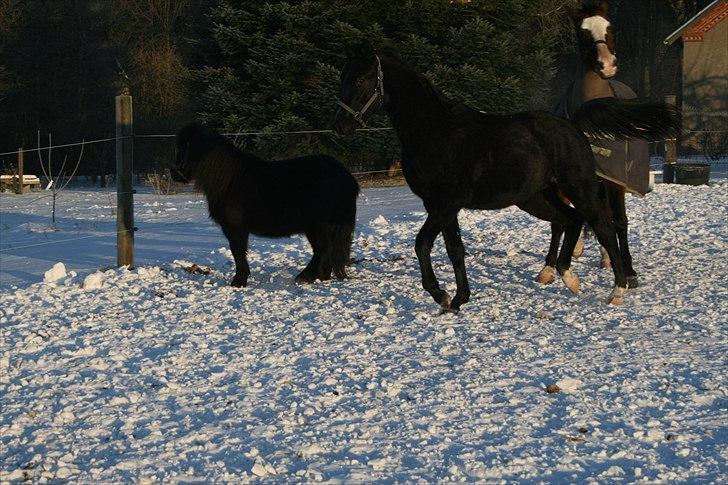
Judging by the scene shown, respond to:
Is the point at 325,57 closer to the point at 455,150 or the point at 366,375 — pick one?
the point at 455,150

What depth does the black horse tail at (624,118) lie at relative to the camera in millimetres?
7785

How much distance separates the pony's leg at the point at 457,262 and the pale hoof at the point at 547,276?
1249mm

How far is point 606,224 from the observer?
748 cm

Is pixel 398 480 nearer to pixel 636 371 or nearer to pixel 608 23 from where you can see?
pixel 636 371

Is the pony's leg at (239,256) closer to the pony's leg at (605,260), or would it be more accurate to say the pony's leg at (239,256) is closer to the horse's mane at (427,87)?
the horse's mane at (427,87)

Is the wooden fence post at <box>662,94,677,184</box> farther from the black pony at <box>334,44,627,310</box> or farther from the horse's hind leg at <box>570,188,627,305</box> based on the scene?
the black pony at <box>334,44,627,310</box>

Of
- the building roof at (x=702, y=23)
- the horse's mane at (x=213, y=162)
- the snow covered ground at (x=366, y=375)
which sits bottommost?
the snow covered ground at (x=366, y=375)

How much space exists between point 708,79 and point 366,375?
29.2 metres

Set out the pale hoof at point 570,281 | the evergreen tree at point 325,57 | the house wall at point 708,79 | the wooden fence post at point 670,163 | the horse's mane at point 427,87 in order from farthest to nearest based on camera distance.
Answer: the house wall at point 708,79
the evergreen tree at point 325,57
the wooden fence post at point 670,163
the pale hoof at point 570,281
the horse's mane at point 427,87

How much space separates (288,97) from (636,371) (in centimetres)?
1612

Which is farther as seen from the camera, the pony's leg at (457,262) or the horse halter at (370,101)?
the pony's leg at (457,262)

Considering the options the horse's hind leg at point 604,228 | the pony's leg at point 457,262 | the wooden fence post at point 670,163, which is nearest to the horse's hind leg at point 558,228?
the horse's hind leg at point 604,228

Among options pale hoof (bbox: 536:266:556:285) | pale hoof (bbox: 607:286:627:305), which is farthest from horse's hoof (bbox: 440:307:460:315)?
pale hoof (bbox: 536:266:556:285)

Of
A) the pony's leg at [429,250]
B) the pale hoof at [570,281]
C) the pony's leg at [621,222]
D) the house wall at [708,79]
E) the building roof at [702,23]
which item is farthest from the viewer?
the house wall at [708,79]
